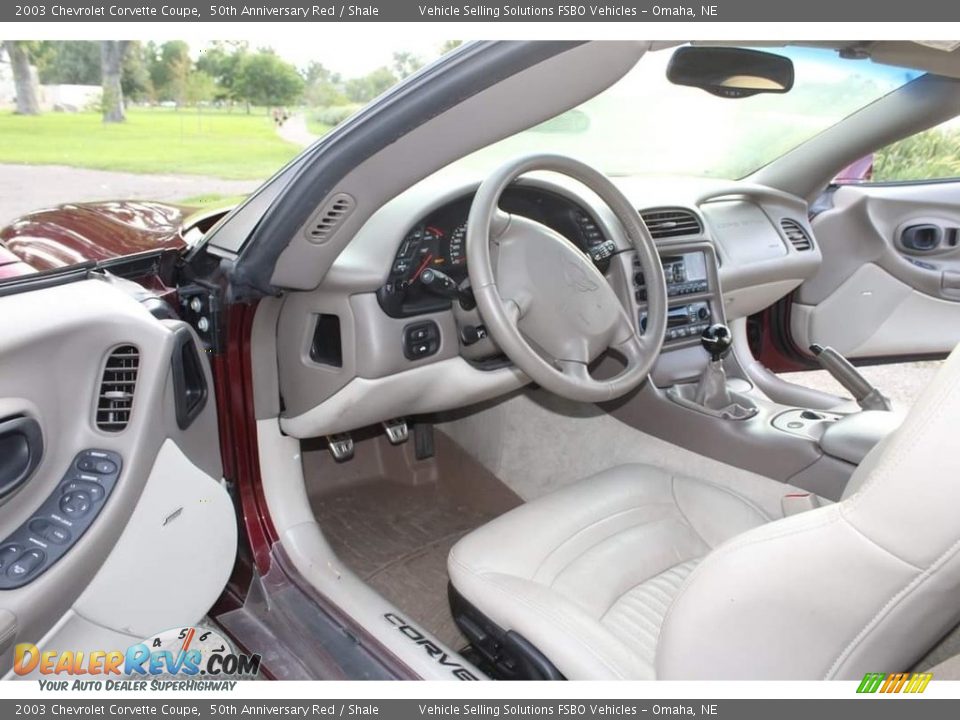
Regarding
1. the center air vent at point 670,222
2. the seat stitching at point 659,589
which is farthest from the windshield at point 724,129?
the seat stitching at point 659,589

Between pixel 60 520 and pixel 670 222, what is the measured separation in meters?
1.83

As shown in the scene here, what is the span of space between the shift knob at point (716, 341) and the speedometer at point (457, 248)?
2.68ft

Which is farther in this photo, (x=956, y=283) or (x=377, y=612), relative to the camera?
(x=956, y=283)

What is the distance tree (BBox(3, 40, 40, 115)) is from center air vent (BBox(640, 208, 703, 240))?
159 centimetres

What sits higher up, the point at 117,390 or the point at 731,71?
the point at 731,71

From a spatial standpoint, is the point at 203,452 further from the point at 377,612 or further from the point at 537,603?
the point at 537,603

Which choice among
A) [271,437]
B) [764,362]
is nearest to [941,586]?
[271,437]

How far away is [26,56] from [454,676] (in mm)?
1387

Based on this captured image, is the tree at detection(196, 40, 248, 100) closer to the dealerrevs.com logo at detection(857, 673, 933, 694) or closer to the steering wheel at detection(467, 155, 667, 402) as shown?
the steering wheel at detection(467, 155, 667, 402)

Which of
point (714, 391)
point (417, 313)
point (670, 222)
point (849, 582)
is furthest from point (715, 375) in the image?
point (849, 582)

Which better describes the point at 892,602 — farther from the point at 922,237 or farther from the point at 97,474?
the point at 922,237

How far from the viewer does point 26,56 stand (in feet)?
4.56

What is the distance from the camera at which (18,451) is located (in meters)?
1.20

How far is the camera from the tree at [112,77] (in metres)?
1.38
